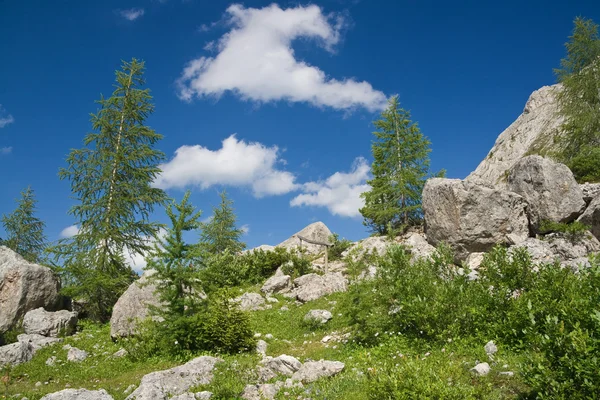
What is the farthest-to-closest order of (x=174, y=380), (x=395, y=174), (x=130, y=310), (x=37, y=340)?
(x=395, y=174), (x=130, y=310), (x=37, y=340), (x=174, y=380)

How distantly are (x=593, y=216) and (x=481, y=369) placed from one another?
16.8 m

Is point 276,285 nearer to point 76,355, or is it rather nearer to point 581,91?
point 76,355

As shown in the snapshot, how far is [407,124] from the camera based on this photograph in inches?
1256

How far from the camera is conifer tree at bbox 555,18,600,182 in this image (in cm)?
3047

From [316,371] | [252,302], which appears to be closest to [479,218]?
[252,302]

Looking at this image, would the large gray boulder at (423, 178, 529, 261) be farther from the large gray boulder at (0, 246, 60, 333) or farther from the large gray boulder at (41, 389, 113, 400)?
the large gray boulder at (0, 246, 60, 333)

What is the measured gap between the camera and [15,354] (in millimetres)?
15430

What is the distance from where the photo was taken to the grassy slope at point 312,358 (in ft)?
23.1

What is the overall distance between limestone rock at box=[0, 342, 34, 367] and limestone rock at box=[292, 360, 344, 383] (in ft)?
38.9

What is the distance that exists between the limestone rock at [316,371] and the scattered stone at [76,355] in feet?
32.9

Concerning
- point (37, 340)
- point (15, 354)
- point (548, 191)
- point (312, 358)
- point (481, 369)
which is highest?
point (548, 191)

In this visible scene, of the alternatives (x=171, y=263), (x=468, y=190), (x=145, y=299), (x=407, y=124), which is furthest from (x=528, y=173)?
(x=145, y=299)

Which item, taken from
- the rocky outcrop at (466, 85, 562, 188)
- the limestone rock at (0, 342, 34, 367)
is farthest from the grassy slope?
the rocky outcrop at (466, 85, 562, 188)

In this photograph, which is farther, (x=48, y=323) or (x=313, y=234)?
(x=313, y=234)
